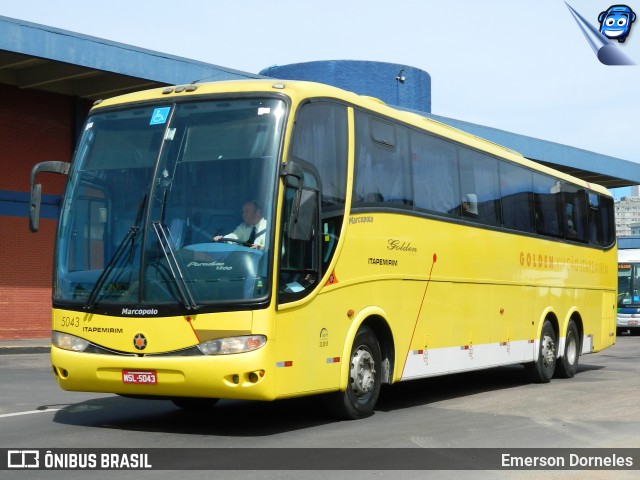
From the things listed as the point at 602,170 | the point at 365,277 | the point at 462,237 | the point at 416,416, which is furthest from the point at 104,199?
the point at 602,170

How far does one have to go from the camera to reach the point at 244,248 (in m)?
9.70

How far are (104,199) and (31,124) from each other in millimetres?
18593

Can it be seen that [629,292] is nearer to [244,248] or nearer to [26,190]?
[26,190]

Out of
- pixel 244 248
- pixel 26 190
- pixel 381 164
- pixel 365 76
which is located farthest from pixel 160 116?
pixel 365 76

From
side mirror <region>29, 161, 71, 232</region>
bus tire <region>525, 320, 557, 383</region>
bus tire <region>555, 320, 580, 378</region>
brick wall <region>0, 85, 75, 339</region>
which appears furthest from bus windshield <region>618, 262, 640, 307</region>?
side mirror <region>29, 161, 71, 232</region>

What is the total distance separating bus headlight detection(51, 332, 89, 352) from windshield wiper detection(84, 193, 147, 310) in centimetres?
34

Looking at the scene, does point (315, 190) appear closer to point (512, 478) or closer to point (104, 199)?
point (104, 199)

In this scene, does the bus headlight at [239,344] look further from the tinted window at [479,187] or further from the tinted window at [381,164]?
the tinted window at [479,187]

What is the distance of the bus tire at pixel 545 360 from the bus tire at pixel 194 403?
675cm

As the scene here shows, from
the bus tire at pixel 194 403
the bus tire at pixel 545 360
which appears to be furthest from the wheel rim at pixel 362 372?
the bus tire at pixel 545 360

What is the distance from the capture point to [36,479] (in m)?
7.69

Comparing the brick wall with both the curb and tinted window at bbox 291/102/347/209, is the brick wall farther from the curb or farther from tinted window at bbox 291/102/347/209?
tinted window at bbox 291/102/347/209

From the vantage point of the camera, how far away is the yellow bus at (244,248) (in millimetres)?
9656

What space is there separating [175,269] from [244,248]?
2.22ft
